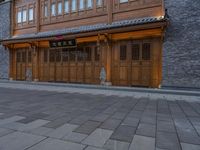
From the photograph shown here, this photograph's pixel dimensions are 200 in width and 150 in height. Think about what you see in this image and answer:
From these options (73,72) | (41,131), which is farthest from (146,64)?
(41,131)

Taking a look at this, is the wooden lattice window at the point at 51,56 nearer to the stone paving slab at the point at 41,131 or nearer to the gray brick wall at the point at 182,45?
the gray brick wall at the point at 182,45

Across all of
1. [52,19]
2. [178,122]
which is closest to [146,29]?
[178,122]

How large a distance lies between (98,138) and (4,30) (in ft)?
55.2

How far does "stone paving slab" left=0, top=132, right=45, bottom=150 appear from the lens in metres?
2.61

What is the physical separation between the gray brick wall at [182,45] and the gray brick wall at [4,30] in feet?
45.6

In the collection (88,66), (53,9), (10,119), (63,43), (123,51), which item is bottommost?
(10,119)

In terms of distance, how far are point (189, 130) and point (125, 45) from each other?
25.3ft

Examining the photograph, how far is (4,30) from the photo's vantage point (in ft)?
52.4

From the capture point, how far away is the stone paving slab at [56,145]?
8.55ft

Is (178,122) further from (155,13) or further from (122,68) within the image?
(155,13)

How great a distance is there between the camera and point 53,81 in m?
13.1

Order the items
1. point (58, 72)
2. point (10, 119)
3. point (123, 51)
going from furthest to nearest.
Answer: point (58, 72)
point (123, 51)
point (10, 119)

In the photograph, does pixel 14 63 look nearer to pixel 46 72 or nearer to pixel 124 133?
pixel 46 72

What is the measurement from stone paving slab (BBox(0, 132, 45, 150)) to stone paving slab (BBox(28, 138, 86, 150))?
144 mm
